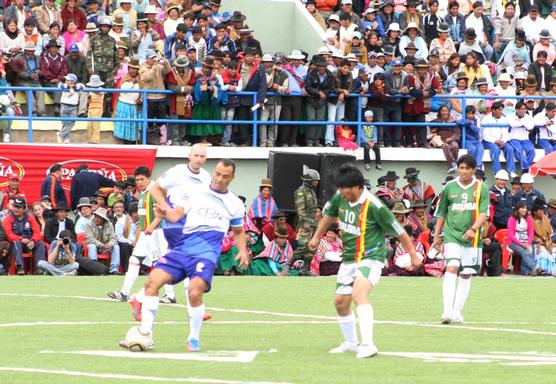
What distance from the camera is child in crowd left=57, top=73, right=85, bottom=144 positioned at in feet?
87.6

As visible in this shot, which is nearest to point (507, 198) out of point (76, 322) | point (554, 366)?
point (76, 322)

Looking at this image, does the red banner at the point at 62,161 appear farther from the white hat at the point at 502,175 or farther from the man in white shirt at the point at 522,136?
the man in white shirt at the point at 522,136

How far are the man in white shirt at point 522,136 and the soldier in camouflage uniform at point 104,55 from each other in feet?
29.2

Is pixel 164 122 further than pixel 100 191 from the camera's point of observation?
Yes

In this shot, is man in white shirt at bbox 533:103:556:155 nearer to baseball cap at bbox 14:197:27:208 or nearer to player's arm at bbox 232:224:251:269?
baseball cap at bbox 14:197:27:208

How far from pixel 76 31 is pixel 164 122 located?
267 cm

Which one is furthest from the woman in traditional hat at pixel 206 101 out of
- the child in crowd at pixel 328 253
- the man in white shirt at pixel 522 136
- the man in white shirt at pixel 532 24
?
the man in white shirt at pixel 532 24

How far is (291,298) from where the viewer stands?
19.7 m

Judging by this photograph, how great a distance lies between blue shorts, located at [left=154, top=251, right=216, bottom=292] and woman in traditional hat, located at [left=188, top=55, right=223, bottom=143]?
49.4ft

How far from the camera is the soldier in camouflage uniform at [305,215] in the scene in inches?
1026

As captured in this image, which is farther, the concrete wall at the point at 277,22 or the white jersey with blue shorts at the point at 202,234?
the concrete wall at the point at 277,22

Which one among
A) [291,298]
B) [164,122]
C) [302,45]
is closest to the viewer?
[291,298]

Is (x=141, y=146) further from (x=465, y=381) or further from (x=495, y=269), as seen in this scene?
(x=465, y=381)


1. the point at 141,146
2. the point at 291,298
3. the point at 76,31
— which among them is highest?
the point at 76,31
